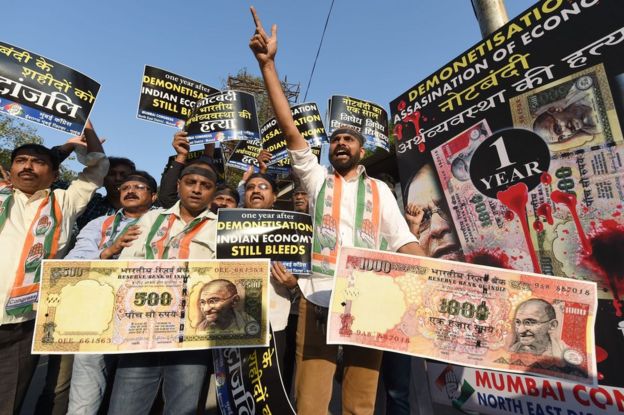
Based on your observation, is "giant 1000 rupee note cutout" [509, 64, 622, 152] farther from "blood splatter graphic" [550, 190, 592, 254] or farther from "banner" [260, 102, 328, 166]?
"banner" [260, 102, 328, 166]

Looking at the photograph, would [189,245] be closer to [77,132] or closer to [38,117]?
[77,132]

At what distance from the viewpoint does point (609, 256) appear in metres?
2.11

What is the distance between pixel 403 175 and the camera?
3.39 meters

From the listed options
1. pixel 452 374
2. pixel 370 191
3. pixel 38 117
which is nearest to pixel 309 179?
pixel 370 191

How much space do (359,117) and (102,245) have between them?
367 cm

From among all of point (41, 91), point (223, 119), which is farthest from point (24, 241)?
point (223, 119)

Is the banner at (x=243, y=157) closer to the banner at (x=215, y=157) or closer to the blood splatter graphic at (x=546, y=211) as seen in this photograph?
the banner at (x=215, y=157)

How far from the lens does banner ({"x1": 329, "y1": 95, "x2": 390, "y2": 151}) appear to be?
16.3 feet

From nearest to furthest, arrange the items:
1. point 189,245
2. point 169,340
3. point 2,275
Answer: point 169,340 → point 2,275 → point 189,245

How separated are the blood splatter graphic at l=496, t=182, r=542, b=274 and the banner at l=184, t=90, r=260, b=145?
2771 mm

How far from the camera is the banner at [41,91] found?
2.79m

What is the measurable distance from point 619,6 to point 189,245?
3001 mm

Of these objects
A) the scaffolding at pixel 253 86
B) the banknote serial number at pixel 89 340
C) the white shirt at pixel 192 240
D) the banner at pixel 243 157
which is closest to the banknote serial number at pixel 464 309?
the white shirt at pixel 192 240

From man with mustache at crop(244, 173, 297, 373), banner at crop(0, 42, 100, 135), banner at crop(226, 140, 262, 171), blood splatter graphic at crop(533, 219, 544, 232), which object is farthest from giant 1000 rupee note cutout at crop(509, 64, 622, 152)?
banner at crop(226, 140, 262, 171)
